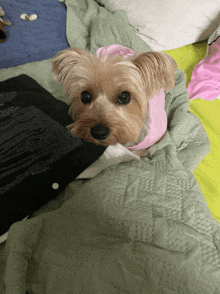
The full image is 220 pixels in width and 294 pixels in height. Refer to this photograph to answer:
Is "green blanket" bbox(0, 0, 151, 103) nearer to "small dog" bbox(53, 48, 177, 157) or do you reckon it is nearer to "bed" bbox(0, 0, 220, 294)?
"small dog" bbox(53, 48, 177, 157)

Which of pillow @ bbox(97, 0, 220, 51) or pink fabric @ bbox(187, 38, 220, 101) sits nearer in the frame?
pink fabric @ bbox(187, 38, 220, 101)

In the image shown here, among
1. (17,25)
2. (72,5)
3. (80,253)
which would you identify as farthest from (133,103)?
(72,5)

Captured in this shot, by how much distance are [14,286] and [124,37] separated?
2.09m

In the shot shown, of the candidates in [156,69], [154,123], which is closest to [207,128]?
[154,123]

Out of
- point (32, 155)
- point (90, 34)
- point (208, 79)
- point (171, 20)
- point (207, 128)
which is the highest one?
point (171, 20)

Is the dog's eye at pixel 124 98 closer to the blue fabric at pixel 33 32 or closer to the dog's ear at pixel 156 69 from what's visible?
the dog's ear at pixel 156 69

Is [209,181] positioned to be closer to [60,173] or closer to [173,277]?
[173,277]

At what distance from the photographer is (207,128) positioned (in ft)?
4.77

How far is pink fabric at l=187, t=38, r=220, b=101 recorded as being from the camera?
63.9 inches

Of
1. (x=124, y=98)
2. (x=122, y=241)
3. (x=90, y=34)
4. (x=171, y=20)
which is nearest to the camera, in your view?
(x=122, y=241)

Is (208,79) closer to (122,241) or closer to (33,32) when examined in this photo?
(122,241)

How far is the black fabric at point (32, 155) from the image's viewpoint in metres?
0.80

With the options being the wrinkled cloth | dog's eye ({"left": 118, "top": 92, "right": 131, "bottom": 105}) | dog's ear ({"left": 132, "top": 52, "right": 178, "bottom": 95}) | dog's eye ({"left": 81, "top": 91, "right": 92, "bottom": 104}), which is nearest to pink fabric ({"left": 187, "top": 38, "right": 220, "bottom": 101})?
the wrinkled cloth

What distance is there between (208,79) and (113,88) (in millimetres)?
1050
